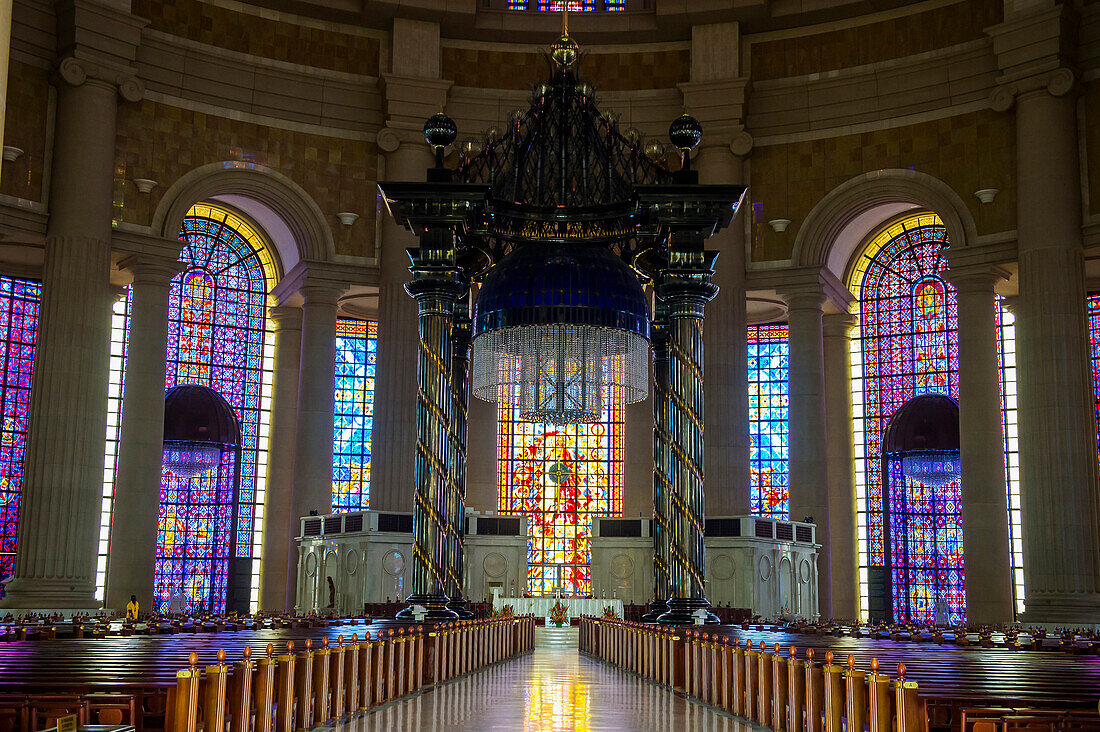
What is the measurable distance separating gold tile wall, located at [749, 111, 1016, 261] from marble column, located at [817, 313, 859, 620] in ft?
11.7

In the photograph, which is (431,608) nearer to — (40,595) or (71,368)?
(40,595)

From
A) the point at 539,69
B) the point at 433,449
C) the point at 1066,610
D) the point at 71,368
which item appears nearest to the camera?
the point at 433,449

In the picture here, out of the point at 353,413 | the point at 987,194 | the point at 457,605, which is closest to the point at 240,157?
the point at 353,413

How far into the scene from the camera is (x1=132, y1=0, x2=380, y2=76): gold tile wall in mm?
25984

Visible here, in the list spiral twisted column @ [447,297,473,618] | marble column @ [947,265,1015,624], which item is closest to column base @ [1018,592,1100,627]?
marble column @ [947,265,1015,624]

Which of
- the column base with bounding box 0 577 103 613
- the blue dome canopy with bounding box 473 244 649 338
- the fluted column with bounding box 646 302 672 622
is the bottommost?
the column base with bounding box 0 577 103 613

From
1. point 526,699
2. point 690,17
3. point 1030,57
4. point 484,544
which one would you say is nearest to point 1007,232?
Result: point 1030,57

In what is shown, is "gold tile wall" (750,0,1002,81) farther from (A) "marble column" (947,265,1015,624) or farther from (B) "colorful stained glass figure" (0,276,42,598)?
Result: (B) "colorful stained glass figure" (0,276,42,598)

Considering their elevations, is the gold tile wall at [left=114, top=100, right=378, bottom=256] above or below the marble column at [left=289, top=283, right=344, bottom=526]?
above

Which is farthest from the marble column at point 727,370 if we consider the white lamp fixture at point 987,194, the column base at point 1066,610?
the column base at point 1066,610

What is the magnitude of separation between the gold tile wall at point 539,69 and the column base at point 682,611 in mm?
16138

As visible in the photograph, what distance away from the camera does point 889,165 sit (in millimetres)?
26797

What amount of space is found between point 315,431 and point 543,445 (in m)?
7.16

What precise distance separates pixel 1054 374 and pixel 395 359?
46.3ft
